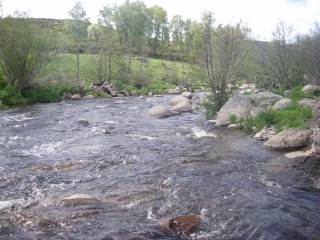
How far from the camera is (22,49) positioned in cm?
2627

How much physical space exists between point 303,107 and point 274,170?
6.84m

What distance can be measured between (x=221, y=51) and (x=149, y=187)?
12.3 metres

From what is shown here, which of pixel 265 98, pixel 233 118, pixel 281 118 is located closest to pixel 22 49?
pixel 233 118

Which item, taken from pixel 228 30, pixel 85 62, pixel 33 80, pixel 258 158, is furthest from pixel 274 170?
pixel 85 62

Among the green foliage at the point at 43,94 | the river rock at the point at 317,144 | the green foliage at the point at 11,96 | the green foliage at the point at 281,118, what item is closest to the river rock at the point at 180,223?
the river rock at the point at 317,144

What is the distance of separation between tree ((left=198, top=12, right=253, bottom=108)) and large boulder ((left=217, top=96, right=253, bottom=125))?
1.40 m

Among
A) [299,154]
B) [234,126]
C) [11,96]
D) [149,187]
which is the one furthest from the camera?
[11,96]

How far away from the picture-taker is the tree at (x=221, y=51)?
1717cm

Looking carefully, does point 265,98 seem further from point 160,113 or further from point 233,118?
point 160,113

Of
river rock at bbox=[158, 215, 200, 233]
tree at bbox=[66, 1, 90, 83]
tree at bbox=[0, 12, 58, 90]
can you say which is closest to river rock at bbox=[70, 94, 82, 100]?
tree at bbox=[0, 12, 58, 90]

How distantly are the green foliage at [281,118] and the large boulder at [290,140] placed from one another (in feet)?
2.99

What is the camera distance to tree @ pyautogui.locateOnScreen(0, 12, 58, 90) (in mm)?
25406

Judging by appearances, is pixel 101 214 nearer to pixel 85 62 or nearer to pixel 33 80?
pixel 33 80

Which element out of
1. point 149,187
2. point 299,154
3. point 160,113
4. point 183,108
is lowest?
point 149,187
